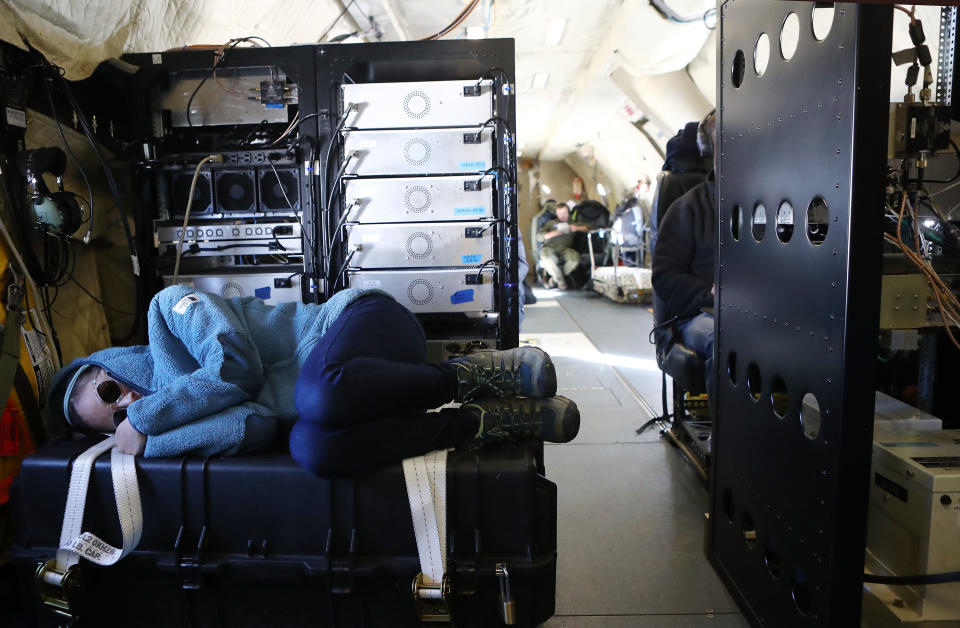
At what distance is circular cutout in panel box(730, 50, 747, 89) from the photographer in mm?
1811

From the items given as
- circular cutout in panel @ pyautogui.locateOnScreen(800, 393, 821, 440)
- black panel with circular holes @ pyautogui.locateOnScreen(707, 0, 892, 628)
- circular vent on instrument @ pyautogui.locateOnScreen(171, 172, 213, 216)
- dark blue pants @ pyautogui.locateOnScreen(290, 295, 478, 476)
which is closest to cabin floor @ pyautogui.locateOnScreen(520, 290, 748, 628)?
black panel with circular holes @ pyautogui.locateOnScreen(707, 0, 892, 628)

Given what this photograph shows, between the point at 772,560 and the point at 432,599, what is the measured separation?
92 centimetres

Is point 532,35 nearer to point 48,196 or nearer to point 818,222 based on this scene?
point 818,222

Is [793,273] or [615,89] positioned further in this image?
[615,89]

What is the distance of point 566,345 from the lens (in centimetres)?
565

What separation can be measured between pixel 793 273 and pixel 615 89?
6654 millimetres

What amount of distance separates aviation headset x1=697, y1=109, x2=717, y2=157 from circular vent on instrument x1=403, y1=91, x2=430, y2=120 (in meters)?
1.24

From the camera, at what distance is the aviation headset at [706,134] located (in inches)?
110

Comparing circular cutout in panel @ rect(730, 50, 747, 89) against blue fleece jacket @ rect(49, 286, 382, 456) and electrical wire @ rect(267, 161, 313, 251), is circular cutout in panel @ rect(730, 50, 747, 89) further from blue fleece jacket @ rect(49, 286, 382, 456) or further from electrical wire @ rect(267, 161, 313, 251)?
electrical wire @ rect(267, 161, 313, 251)

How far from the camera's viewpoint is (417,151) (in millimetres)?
2844

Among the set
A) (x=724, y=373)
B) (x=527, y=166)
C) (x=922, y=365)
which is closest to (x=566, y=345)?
(x=922, y=365)

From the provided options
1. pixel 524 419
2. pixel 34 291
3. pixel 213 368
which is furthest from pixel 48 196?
pixel 524 419

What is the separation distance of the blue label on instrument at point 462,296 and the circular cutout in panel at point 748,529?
4.98 feet

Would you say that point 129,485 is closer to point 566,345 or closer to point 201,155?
point 201,155
